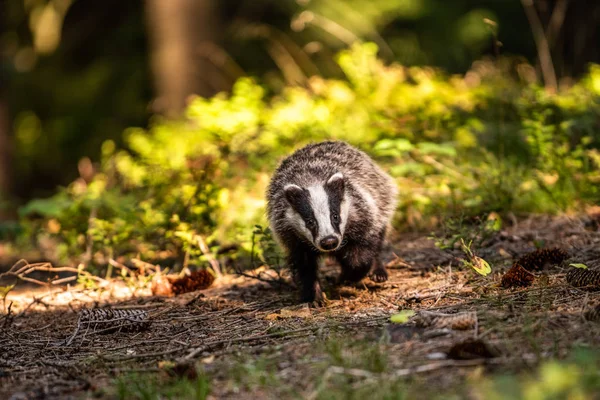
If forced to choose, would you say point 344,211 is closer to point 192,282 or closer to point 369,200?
point 369,200

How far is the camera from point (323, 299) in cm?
498

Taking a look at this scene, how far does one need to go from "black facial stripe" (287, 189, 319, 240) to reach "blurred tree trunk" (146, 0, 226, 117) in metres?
6.89

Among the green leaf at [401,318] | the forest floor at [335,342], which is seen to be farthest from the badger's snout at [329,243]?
the green leaf at [401,318]

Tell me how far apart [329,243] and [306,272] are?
19.1 inches

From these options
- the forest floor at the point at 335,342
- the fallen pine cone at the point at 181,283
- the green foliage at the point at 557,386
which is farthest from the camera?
the fallen pine cone at the point at 181,283

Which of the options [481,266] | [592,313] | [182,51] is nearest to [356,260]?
[481,266]

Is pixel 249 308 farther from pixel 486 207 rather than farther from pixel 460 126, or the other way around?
pixel 460 126

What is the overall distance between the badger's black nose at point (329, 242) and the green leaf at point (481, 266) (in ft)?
2.90

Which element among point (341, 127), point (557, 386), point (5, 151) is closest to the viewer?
point (557, 386)

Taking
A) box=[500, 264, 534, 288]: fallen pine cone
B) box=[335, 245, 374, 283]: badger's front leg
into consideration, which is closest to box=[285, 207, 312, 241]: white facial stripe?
box=[335, 245, 374, 283]: badger's front leg

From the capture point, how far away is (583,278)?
422 centimetres

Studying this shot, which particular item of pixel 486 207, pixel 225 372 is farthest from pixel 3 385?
pixel 486 207

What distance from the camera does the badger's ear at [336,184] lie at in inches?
198

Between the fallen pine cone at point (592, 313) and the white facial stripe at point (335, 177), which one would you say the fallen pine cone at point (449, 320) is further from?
the white facial stripe at point (335, 177)
